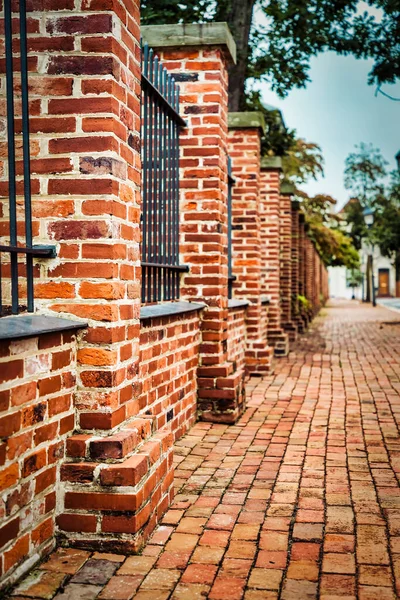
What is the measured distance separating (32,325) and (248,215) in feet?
18.9

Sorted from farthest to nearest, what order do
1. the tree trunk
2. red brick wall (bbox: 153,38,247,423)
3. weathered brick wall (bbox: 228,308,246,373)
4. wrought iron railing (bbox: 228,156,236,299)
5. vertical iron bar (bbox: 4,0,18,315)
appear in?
the tree trunk < wrought iron railing (bbox: 228,156,236,299) < weathered brick wall (bbox: 228,308,246,373) < red brick wall (bbox: 153,38,247,423) < vertical iron bar (bbox: 4,0,18,315)

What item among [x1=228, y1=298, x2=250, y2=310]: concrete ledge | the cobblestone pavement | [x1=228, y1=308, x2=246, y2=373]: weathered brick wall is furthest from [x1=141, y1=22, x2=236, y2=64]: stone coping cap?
the cobblestone pavement

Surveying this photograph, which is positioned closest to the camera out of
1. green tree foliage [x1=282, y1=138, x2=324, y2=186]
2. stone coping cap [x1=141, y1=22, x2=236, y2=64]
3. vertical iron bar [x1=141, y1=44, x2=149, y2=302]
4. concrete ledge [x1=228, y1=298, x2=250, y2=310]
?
vertical iron bar [x1=141, y1=44, x2=149, y2=302]

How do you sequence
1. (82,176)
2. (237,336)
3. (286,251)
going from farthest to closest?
(286,251)
(237,336)
(82,176)

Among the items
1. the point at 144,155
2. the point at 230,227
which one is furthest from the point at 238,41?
the point at 144,155

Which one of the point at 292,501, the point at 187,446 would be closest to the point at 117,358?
the point at 292,501

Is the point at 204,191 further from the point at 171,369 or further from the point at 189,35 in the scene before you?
the point at 171,369

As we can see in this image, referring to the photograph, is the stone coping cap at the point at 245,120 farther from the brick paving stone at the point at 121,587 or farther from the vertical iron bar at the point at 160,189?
the brick paving stone at the point at 121,587

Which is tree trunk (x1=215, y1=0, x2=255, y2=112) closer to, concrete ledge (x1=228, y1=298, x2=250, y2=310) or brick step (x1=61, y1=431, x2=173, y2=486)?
concrete ledge (x1=228, y1=298, x2=250, y2=310)

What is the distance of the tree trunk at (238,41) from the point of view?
10742 millimetres

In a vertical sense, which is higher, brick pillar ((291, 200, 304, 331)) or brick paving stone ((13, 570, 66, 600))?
brick pillar ((291, 200, 304, 331))

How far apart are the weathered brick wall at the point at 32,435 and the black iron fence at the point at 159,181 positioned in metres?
1.61

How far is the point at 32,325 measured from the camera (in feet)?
8.64

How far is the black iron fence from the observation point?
4609 mm
